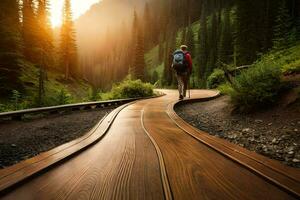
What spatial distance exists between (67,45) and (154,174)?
4798 cm

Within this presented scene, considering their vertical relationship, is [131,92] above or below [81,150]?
above

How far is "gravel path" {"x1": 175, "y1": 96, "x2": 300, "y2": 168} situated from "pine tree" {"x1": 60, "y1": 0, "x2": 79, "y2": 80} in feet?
139

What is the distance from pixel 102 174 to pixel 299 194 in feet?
5.98

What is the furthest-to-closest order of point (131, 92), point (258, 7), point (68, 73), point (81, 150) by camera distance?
point (68, 73)
point (258, 7)
point (131, 92)
point (81, 150)

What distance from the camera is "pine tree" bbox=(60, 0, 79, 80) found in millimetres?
44594

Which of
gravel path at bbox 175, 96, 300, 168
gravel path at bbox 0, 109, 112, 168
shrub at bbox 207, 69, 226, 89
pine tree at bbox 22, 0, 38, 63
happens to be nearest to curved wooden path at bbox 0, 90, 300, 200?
gravel path at bbox 175, 96, 300, 168

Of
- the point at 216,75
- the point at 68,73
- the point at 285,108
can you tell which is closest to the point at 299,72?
the point at 285,108

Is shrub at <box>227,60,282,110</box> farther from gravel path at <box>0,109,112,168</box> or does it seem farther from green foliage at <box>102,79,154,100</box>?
green foliage at <box>102,79,154,100</box>

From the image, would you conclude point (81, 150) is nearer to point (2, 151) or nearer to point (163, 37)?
point (2, 151)

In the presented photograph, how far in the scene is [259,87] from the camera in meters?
5.76

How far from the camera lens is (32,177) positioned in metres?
2.20

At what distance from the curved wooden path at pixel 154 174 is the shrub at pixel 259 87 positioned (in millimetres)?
2947

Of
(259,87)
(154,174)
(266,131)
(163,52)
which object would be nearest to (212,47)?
(163,52)

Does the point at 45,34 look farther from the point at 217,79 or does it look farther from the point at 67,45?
the point at 217,79
